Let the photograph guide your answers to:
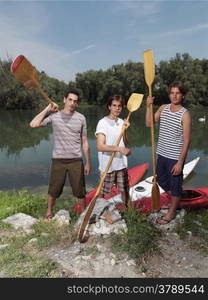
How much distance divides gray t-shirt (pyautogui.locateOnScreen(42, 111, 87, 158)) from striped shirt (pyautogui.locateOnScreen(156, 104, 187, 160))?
0.90 metres

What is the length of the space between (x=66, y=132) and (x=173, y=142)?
1154 mm

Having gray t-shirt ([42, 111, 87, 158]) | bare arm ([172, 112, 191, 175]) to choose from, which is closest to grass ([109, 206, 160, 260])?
bare arm ([172, 112, 191, 175])

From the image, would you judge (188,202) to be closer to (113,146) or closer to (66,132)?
(113,146)

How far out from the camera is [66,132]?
2994 millimetres

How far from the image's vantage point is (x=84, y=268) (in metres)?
2.33

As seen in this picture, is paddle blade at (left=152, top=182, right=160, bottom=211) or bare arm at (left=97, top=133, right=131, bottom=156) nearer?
bare arm at (left=97, top=133, right=131, bottom=156)

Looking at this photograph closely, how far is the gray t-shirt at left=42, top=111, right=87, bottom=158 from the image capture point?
9.82ft

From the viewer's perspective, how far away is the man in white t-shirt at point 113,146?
2979mm

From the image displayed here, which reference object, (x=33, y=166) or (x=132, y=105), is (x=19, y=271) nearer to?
(x=132, y=105)

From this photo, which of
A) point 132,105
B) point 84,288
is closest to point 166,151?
point 132,105

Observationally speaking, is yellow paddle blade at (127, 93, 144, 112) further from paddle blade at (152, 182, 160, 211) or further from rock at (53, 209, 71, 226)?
rock at (53, 209, 71, 226)

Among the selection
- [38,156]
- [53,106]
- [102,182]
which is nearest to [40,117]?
[53,106]

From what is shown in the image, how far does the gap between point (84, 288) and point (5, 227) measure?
138 cm

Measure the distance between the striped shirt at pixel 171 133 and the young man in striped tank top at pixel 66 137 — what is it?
2.90 feet
